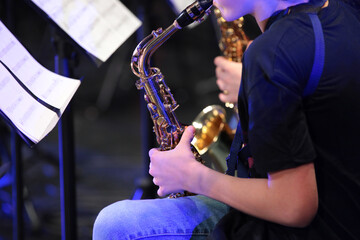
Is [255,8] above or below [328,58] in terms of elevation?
above

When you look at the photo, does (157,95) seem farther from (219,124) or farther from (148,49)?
(219,124)

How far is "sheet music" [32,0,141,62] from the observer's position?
61.2 inches

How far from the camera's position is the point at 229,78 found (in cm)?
211

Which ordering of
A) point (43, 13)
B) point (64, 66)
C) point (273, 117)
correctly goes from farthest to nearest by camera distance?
1. point (64, 66)
2. point (43, 13)
3. point (273, 117)

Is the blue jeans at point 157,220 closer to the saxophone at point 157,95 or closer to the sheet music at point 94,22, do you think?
the saxophone at point 157,95

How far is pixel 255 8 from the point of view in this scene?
1127 mm

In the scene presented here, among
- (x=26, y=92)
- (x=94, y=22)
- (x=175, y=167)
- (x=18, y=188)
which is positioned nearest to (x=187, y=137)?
(x=175, y=167)

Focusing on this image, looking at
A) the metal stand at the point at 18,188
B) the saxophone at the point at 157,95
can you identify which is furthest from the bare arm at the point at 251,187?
the metal stand at the point at 18,188

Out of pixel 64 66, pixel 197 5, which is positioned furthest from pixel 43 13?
pixel 197 5

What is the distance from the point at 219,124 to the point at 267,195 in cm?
108

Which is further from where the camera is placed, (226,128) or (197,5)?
(226,128)

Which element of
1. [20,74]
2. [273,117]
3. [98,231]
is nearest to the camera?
[273,117]

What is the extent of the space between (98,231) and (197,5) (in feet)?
2.33

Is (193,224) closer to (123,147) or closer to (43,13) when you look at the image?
(43,13)
